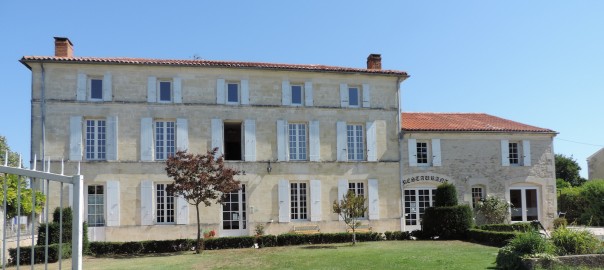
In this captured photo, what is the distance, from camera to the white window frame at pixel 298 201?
78.8 feet

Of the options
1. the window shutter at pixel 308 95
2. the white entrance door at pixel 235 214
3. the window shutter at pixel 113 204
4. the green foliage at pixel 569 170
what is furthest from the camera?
the green foliage at pixel 569 170

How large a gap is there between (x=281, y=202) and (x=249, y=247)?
11.1 ft

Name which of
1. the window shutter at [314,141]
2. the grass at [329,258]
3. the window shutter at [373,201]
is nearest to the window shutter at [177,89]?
the window shutter at [314,141]

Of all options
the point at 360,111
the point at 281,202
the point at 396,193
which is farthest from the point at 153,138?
the point at 396,193

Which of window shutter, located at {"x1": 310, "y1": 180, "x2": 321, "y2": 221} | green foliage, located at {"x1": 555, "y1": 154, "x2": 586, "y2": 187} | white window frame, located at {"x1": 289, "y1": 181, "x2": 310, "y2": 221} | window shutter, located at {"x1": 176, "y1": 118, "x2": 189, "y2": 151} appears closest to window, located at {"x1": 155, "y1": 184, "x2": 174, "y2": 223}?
window shutter, located at {"x1": 176, "y1": 118, "x2": 189, "y2": 151}

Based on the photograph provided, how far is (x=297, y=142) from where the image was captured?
24.2m

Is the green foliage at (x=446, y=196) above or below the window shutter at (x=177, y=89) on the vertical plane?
below

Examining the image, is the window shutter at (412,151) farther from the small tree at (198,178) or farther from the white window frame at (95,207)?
the white window frame at (95,207)

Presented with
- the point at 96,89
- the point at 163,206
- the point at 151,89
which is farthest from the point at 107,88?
the point at 163,206

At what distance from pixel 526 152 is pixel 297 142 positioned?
36.8ft

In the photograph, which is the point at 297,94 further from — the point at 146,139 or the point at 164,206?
the point at 164,206

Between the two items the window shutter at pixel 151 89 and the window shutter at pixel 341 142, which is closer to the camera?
the window shutter at pixel 151 89

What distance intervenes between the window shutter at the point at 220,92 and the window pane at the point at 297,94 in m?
3.12

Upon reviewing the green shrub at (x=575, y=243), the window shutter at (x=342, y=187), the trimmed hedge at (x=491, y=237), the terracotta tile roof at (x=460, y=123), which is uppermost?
the terracotta tile roof at (x=460, y=123)
